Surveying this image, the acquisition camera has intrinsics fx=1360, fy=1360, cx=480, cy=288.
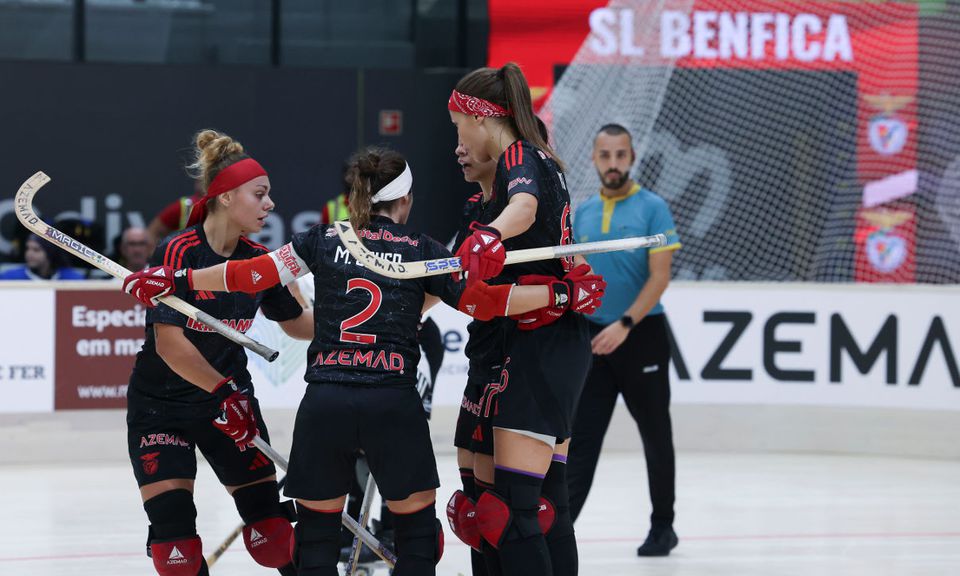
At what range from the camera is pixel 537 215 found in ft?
10.8

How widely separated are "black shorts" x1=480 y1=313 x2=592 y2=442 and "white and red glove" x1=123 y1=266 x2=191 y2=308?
81cm

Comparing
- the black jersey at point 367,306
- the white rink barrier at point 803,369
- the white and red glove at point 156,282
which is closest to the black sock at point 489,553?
the black jersey at point 367,306

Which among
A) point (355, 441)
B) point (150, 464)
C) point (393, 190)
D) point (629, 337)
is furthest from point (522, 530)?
point (629, 337)

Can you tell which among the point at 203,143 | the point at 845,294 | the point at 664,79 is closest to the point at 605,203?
the point at 203,143

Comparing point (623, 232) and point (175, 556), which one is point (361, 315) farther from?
point (623, 232)

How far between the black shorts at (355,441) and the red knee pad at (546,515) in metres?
0.32

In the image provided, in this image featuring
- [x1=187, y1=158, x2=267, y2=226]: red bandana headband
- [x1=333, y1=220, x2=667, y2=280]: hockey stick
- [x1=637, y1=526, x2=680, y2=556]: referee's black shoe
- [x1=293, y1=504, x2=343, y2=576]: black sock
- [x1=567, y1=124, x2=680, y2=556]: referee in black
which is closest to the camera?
[x1=333, y1=220, x2=667, y2=280]: hockey stick

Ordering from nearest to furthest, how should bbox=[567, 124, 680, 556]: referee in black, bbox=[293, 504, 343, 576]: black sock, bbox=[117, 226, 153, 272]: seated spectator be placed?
1. bbox=[293, 504, 343, 576]: black sock
2. bbox=[567, 124, 680, 556]: referee in black
3. bbox=[117, 226, 153, 272]: seated spectator

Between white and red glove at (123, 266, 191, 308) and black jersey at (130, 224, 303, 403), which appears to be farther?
black jersey at (130, 224, 303, 403)

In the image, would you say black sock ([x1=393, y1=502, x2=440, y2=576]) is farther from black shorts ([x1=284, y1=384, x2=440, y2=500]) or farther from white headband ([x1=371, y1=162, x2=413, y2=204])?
white headband ([x1=371, y1=162, x2=413, y2=204])

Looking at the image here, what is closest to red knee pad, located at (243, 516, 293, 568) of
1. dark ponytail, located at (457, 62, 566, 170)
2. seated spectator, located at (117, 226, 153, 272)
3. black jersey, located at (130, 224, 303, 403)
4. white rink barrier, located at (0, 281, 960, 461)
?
black jersey, located at (130, 224, 303, 403)

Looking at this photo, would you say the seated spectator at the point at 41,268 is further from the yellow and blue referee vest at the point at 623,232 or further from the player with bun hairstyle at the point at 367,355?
the player with bun hairstyle at the point at 367,355

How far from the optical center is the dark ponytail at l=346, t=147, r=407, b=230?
10.5 ft

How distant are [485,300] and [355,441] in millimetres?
445
